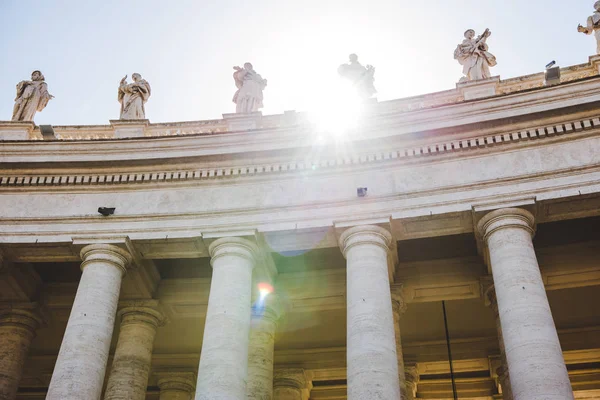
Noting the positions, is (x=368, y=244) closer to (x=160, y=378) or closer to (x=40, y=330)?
(x=160, y=378)

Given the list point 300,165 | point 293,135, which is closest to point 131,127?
point 293,135

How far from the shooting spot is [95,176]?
2431 cm

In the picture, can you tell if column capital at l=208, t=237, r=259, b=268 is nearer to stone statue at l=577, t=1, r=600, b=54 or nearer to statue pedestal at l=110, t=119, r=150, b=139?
statue pedestal at l=110, t=119, r=150, b=139

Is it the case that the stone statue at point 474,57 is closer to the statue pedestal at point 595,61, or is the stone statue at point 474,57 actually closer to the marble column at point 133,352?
the statue pedestal at point 595,61

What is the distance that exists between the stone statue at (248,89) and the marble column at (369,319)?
26.2 ft

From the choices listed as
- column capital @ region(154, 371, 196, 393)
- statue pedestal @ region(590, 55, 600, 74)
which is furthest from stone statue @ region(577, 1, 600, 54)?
column capital @ region(154, 371, 196, 393)

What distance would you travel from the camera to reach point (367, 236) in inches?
837

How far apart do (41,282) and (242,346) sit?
35.5ft

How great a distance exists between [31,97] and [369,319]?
57.0 ft

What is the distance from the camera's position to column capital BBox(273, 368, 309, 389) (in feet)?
95.7

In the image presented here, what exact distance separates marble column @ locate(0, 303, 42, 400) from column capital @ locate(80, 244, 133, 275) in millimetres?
4927

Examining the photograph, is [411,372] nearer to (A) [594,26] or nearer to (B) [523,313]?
(B) [523,313]

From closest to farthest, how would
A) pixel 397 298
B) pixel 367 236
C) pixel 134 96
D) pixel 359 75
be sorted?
pixel 367 236, pixel 397 298, pixel 359 75, pixel 134 96

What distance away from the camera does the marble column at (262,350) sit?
22.6m
